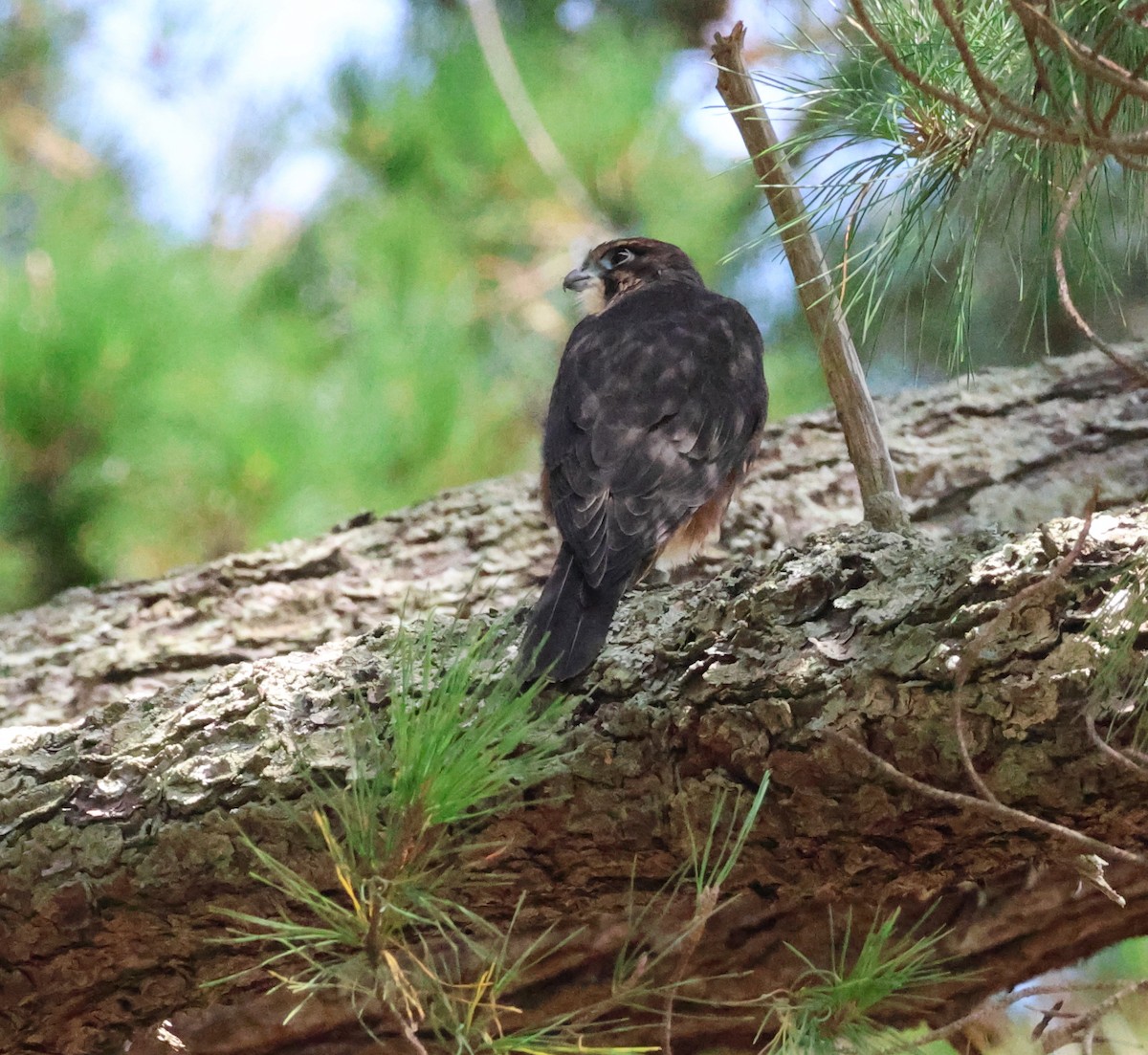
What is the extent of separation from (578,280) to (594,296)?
0.26 ft

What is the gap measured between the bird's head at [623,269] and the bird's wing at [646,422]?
43 cm

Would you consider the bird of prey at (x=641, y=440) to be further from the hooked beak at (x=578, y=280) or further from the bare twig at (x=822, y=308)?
the bare twig at (x=822, y=308)

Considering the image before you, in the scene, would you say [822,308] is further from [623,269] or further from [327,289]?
[327,289]

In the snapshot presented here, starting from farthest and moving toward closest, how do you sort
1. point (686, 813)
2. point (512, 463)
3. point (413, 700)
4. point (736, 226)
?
point (736, 226) < point (512, 463) < point (413, 700) < point (686, 813)

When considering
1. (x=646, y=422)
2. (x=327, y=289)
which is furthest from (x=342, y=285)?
(x=646, y=422)

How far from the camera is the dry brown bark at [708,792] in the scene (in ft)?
6.23

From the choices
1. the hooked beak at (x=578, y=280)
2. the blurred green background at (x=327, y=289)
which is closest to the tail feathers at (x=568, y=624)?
the blurred green background at (x=327, y=289)

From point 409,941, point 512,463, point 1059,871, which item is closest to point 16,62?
point 512,463

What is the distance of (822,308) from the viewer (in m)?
2.66

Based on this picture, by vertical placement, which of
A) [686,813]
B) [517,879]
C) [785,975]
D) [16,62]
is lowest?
[785,975]

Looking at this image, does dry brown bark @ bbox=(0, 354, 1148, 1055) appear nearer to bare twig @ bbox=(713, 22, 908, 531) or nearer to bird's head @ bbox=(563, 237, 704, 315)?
bare twig @ bbox=(713, 22, 908, 531)

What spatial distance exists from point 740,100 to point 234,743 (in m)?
1.56

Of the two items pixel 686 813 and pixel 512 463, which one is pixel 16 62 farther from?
pixel 686 813

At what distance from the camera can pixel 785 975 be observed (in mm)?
2361
